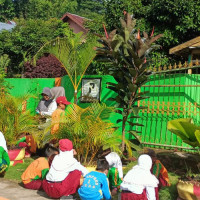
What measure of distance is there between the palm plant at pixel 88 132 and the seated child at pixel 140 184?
1.55 meters

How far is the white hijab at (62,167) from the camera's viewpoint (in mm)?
5629

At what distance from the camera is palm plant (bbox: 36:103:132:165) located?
A: 6.77 metres

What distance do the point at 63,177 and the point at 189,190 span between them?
191 centimetres

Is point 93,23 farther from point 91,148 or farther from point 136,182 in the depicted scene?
point 136,182

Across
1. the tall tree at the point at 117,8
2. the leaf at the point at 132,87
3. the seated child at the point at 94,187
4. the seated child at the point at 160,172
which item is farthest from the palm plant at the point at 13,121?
the tall tree at the point at 117,8

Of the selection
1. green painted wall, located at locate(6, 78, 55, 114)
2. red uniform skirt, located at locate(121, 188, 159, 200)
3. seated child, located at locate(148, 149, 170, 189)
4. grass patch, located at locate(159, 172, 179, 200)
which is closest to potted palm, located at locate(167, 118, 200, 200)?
grass patch, located at locate(159, 172, 179, 200)

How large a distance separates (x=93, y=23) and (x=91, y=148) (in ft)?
32.2

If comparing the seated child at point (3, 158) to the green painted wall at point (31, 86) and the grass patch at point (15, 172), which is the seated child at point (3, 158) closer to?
the grass patch at point (15, 172)

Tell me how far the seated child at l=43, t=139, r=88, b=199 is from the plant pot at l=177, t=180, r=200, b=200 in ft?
4.96

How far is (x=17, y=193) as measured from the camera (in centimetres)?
604

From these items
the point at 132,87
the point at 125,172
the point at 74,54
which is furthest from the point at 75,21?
the point at 125,172

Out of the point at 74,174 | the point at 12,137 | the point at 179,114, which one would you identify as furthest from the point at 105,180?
the point at 179,114

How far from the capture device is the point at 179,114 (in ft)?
30.0

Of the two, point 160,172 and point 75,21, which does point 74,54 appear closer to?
point 160,172
